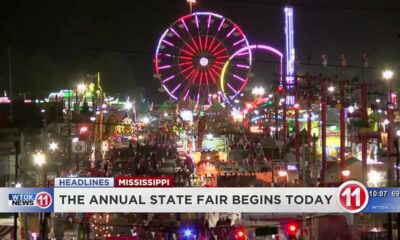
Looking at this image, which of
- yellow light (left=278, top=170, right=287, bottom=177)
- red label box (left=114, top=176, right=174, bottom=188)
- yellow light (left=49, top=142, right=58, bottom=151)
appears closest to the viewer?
red label box (left=114, top=176, right=174, bottom=188)

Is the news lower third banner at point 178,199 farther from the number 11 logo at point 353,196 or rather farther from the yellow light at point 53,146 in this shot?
the yellow light at point 53,146

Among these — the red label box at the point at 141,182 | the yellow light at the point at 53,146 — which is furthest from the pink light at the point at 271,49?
the red label box at the point at 141,182

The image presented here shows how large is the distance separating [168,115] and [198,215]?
30.8 meters

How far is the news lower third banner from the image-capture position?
1338 centimetres

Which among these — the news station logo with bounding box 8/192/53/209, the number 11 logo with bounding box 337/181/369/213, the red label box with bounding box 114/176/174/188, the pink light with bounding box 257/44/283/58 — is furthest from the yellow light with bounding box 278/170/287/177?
the news station logo with bounding box 8/192/53/209

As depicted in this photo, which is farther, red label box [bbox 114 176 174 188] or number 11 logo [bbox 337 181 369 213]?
red label box [bbox 114 176 174 188]

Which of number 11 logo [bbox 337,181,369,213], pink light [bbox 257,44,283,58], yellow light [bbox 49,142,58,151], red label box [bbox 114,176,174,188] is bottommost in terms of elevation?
number 11 logo [bbox 337,181,369,213]

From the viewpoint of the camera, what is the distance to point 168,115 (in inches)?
1994

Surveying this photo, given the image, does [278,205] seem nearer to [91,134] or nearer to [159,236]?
[159,236]

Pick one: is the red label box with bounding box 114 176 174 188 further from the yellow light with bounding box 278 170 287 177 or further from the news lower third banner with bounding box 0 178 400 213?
the yellow light with bounding box 278 170 287 177

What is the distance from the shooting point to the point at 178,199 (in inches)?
527

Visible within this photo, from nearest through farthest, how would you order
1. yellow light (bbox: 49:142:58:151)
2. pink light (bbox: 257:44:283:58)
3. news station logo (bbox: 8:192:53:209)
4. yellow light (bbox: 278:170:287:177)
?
news station logo (bbox: 8:192:53:209) → yellow light (bbox: 278:170:287:177) → yellow light (bbox: 49:142:58:151) → pink light (bbox: 257:44:283:58)

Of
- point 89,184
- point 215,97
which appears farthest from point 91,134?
point 89,184

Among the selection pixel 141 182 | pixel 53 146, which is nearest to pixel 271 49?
pixel 53 146
